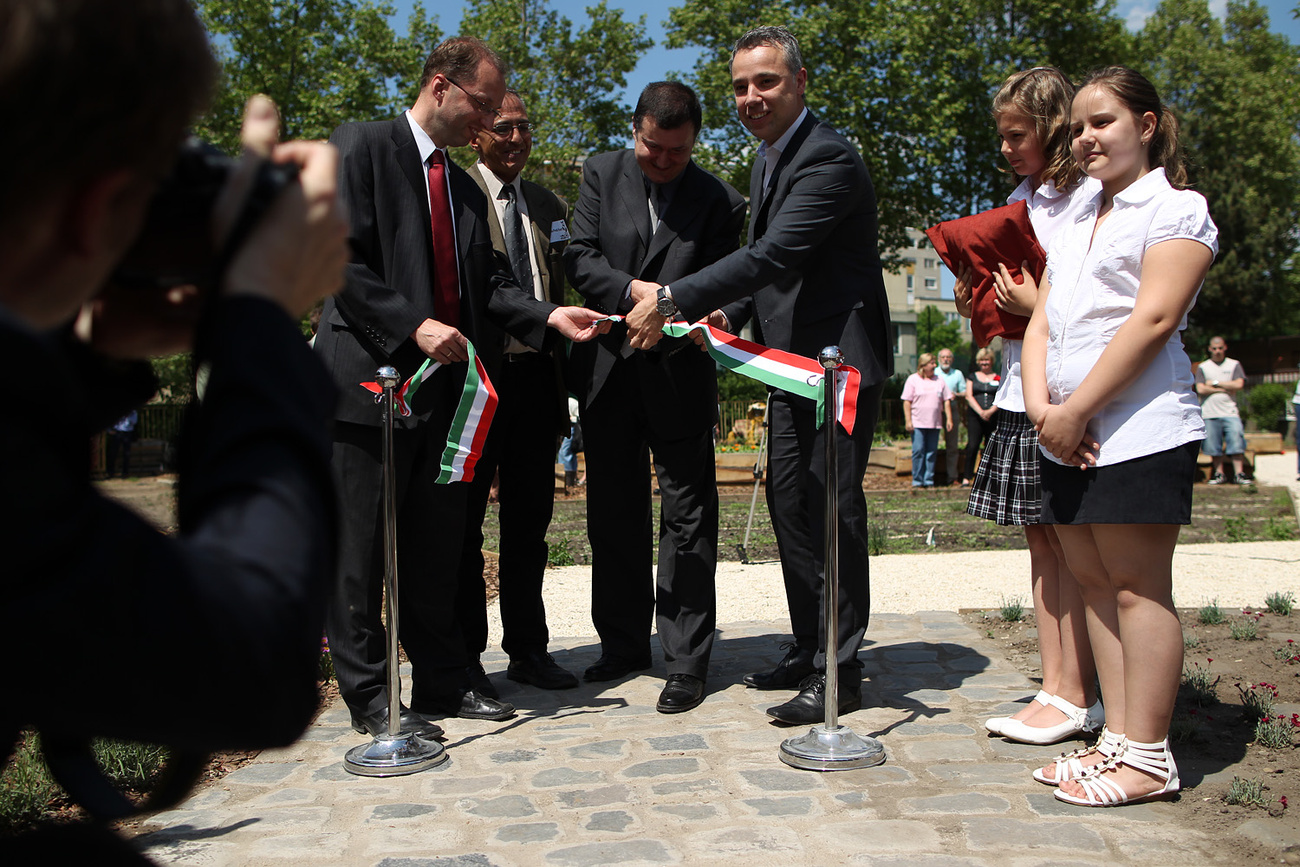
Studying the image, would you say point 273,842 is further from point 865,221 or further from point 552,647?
point 865,221

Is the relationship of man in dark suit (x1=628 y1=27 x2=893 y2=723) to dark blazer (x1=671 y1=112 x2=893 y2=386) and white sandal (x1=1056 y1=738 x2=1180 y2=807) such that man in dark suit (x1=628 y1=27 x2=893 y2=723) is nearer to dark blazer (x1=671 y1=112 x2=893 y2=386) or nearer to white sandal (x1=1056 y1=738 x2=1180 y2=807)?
dark blazer (x1=671 y1=112 x2=893 y2=386)

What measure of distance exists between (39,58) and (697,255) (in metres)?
4.41

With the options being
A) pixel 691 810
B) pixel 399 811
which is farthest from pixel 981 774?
pixel 399 811

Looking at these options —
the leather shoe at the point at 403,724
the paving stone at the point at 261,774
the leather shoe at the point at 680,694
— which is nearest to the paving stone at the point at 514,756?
the leather shoe at the point at 403,724

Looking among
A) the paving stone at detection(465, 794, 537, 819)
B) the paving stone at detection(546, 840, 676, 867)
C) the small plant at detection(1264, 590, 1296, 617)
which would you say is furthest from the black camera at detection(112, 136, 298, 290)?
the small plant at detection(1264, 590, 1296, 617)

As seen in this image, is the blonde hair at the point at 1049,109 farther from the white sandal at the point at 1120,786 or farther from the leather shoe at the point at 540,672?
the leather shoe at the point at 540,672

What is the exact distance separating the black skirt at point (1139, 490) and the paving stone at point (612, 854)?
5.64ft

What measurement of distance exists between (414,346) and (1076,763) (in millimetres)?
2917

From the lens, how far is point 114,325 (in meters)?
1.12

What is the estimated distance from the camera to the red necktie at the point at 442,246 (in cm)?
451

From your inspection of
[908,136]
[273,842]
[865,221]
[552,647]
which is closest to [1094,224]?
[865,221]

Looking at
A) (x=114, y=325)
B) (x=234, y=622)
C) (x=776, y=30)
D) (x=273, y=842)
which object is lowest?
(x=273, y=842)

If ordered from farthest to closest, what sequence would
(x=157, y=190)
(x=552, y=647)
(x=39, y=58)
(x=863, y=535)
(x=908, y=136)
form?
1. (x=908, y=136)
2. (x=552, y=647)
3. (x=863, y=535)
4. (x=157, y=190)
5. (x=39, y=58)

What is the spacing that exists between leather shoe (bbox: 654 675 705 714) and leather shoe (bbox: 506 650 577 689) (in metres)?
0.56
